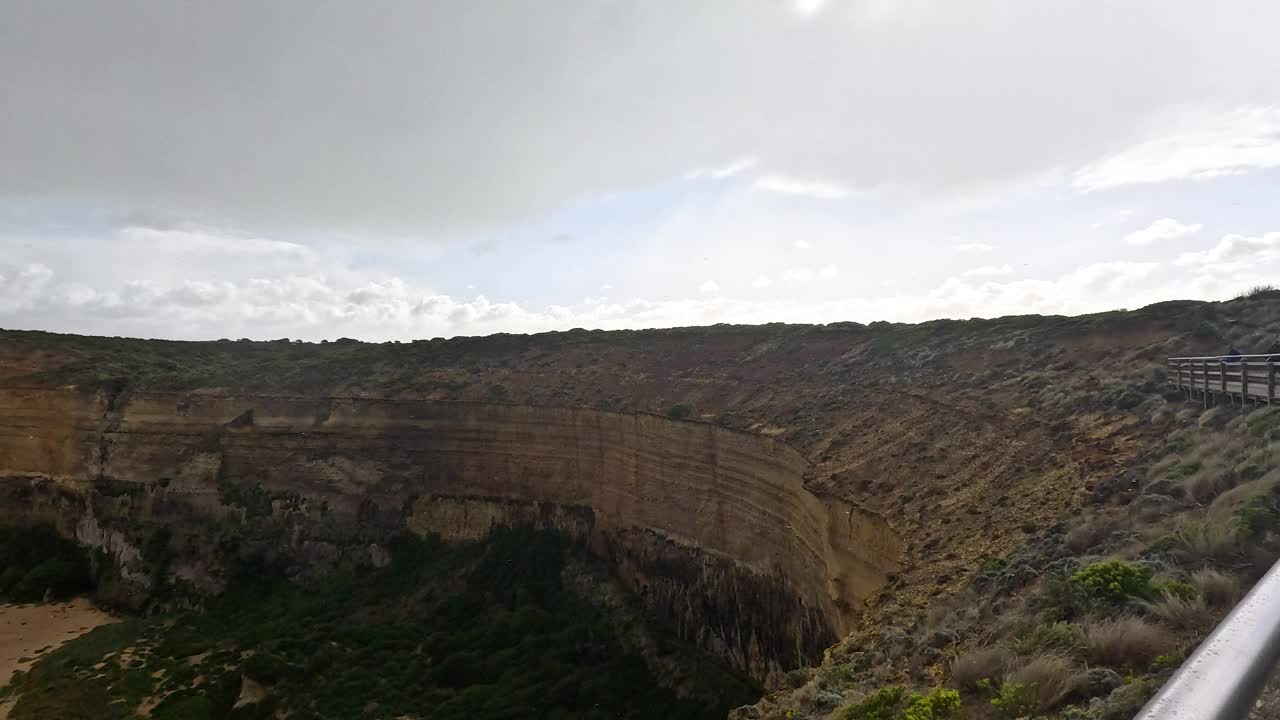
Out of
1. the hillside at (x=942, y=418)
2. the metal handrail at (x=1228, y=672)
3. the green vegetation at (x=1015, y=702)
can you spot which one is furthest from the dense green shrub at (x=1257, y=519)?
the metal handrail at (x=1228, y=672)

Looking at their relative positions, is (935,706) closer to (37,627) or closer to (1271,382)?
(1271,382)

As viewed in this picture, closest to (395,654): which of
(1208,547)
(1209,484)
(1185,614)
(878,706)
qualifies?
(878,706)

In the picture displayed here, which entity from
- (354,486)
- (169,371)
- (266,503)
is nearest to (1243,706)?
(354,486)

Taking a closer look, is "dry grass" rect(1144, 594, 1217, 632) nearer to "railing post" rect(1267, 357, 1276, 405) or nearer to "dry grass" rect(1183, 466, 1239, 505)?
"dry grass" rect(1183, 466, 1239, 505)

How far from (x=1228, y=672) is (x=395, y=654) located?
2632 cm

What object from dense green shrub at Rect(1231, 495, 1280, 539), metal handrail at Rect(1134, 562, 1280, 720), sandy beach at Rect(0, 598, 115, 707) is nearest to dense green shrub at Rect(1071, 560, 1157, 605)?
dense green shrub at Rect(1231, 495, 1280, 539)

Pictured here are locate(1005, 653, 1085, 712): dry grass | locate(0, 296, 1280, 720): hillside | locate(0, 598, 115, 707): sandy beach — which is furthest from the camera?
locate(0, 598, 115, 707): sandy beach

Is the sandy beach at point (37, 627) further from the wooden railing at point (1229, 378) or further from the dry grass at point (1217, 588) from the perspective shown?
the wooden railing at point (1229, 378)

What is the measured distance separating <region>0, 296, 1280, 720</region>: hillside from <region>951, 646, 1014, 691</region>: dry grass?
4.0 inches

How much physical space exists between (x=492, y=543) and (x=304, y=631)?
7.35 m

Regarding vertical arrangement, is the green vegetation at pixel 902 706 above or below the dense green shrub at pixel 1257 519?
below

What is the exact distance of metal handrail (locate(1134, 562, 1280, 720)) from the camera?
5.42ft

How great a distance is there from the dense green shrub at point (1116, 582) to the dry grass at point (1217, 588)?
0.35 metres

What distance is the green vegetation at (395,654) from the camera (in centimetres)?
2091
